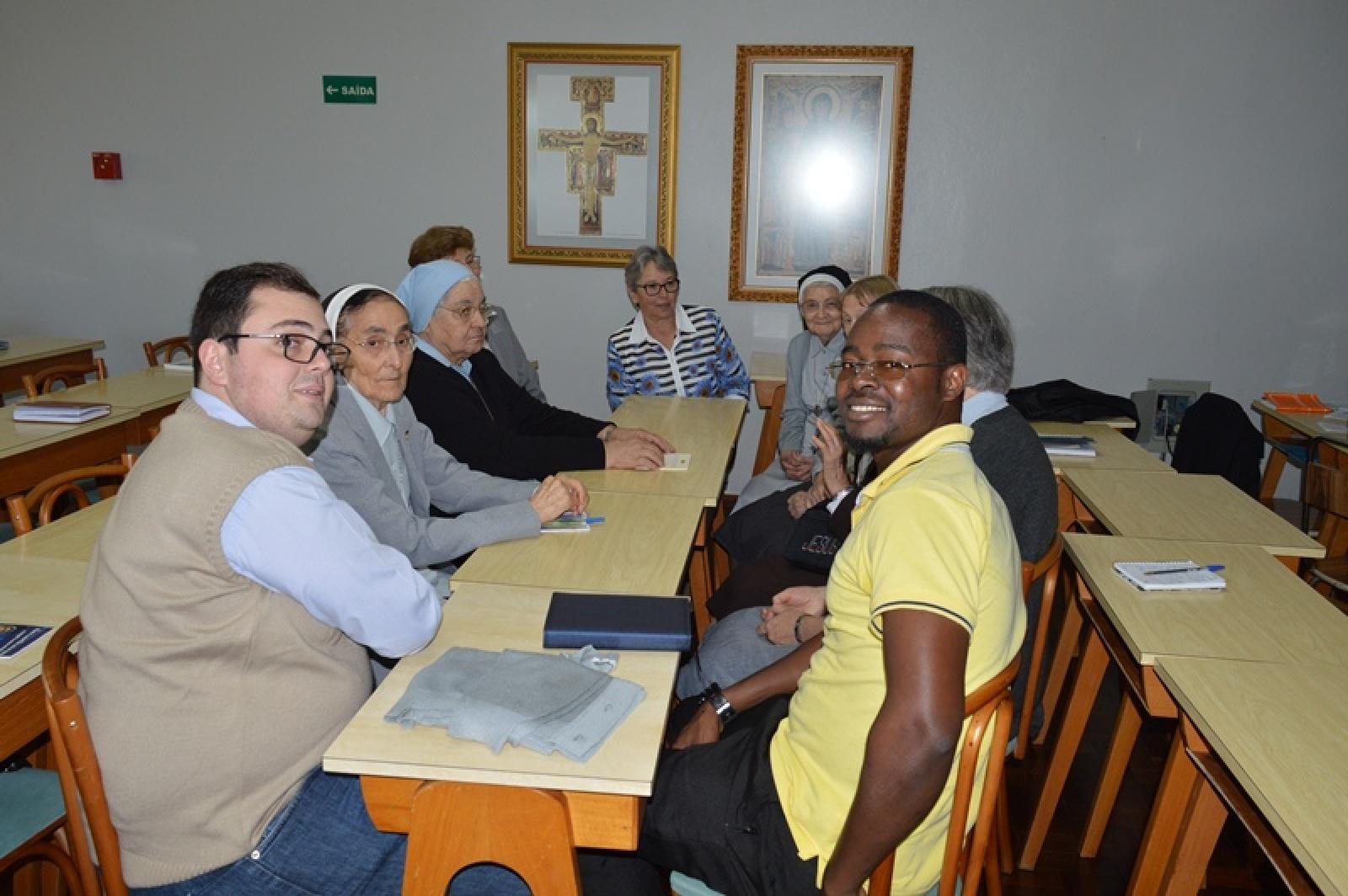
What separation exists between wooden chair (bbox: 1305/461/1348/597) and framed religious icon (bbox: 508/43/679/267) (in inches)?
126

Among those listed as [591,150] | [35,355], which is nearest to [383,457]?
[591,150]

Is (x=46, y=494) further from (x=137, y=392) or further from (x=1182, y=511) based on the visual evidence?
(x=1182, y=511)

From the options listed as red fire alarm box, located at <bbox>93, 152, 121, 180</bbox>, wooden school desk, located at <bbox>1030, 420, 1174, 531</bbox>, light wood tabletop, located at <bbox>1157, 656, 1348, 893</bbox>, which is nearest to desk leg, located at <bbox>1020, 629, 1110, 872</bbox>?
light wood tabletop, located at <bbox>1157, 656, 1348, 893</bbox>

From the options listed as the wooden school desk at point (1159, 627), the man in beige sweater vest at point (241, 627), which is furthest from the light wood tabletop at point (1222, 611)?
the man in beige sweater vest at point (241, 627)

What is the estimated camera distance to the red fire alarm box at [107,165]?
5.58 metres

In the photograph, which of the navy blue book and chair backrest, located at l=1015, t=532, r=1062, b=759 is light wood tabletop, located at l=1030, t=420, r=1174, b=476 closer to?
chair backrest, located at l=1015, t=532, r=1062, b=759

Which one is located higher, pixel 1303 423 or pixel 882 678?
pixel 882 678

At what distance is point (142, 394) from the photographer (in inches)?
159

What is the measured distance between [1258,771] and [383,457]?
1866 mm

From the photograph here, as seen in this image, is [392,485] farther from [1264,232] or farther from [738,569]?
[1264,232]

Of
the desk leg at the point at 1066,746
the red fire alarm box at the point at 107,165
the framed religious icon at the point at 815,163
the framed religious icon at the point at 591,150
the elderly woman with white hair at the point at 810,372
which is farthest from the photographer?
the red fire alarm box at the point at 107,165

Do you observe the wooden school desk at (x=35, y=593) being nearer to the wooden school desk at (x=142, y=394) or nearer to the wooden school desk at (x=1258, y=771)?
the wooden school desk at (x=142, y=394)

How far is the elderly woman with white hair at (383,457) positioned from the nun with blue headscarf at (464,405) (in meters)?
0.43

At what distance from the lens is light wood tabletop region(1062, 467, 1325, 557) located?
8.61 ft
